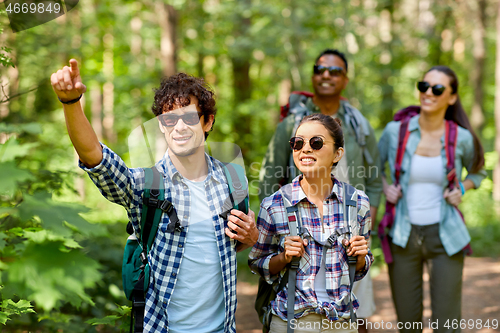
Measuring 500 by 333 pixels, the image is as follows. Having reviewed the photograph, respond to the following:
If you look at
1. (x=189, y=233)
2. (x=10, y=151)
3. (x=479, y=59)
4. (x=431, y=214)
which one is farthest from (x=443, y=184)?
(x=479, y=59)

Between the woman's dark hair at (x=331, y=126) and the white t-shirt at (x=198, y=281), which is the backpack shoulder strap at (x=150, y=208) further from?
the woman's dark hair at (x=331, y=126)

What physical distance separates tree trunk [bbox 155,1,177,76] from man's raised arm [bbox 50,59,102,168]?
8.33 meters

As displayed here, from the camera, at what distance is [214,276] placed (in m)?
2.20

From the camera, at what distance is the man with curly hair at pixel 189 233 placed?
2109mm

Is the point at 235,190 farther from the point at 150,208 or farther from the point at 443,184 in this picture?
the point at 443,184

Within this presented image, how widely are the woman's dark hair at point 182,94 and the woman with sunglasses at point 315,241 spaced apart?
0.54 m

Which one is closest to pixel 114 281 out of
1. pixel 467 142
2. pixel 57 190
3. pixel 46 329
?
pixel 46 329

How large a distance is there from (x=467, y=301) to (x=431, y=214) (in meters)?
3.51

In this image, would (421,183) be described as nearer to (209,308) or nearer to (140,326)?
(209,308)

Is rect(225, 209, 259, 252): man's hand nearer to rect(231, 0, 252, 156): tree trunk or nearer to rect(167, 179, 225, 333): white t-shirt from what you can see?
rect(167, 179, 225, 333): white t-shirt

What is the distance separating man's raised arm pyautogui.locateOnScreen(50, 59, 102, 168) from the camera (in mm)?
1623

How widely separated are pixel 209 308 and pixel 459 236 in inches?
89.2

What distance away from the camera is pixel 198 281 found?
2148mm

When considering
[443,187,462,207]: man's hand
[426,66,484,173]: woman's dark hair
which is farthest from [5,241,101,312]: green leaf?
[426,66,484,173]: woman's dark hair
